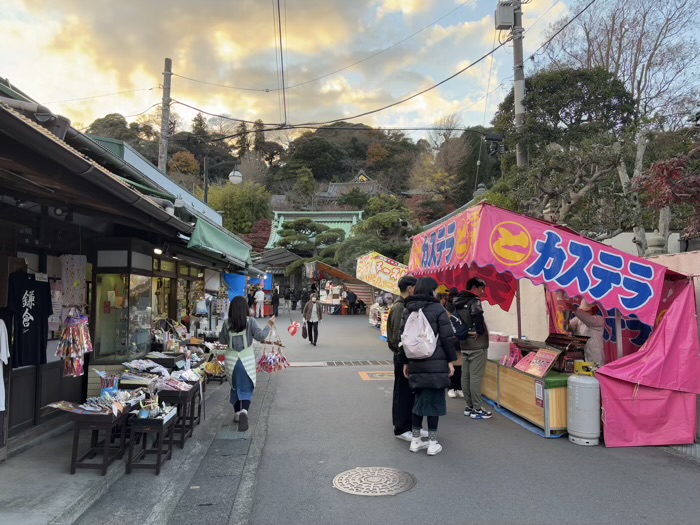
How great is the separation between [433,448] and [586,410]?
191 cm

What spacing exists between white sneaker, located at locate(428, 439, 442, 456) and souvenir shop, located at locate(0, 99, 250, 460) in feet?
12.2

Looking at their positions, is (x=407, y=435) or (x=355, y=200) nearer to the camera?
(x=407, y=435)

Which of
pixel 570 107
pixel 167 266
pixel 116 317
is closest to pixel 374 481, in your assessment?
pixel 116 317

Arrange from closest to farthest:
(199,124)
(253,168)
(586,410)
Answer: (586,410)
(253,168)
(199,124)

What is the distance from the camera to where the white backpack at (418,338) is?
5.18m

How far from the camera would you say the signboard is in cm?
1683

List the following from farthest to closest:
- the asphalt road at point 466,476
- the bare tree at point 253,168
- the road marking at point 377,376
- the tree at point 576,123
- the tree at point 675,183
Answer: the bare tree at point 253,168, the tree at point 576,123, the road marking at point 377,376, the tree at point 675,183, the asphalt road at point 466,476

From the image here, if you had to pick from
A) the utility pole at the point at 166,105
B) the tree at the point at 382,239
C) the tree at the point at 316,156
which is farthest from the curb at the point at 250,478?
the tree at the point at 316,156

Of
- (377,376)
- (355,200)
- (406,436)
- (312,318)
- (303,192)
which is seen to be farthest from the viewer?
(303,192)

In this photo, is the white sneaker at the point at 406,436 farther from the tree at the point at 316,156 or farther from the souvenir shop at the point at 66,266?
the tree at the point at 316,156

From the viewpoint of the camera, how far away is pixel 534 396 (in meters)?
6.17

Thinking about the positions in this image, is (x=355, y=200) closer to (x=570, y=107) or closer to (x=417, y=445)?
(x=570, y=107)

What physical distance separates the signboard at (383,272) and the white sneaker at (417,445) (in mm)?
10941

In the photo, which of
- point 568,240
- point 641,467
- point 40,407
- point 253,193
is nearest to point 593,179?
point 568,240
